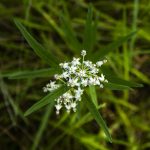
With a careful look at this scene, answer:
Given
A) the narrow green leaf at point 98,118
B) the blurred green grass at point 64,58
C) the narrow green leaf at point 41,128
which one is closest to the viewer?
the narrow green leaf at point 98,118

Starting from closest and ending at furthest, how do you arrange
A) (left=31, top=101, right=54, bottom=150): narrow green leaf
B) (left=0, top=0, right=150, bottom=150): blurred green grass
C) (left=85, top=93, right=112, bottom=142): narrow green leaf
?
(left=85, top=93, right=112, bottom=142): narrow green leaf < (left=31, top=101, right=54, bottom=150): narrow green leaf < (left=0, top=0, right=150, bottom=150): blurred green grass

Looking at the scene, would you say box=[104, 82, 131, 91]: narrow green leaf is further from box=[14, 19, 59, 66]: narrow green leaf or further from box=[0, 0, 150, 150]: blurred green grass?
box=[0, 0, 150, 150]: blurred green grass

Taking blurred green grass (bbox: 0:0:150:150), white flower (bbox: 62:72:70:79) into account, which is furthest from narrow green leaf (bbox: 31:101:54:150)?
white flower (bbox: 62:72:70:79)

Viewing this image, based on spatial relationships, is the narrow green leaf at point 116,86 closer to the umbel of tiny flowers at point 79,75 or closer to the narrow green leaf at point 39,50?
the umbel of tiny flowers at point 79,75

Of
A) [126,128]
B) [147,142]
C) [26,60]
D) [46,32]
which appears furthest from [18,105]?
[147,142]

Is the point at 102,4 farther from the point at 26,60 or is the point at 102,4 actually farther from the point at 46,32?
Answer: the point at 26,60

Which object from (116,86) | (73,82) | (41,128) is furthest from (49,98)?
(41,128)

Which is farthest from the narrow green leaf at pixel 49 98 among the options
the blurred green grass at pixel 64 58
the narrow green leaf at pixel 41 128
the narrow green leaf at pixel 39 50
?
the blurred green grass at pixel 64 58

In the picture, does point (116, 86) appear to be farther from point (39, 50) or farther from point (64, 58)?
point (64, 58)
